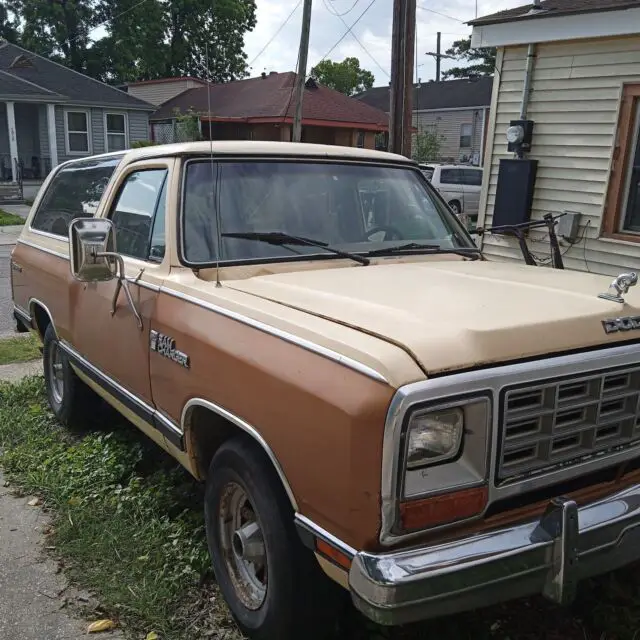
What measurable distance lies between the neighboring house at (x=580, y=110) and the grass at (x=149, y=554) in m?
5.58

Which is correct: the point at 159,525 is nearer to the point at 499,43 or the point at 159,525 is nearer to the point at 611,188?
the point at 611,188

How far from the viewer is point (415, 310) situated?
2375 mm

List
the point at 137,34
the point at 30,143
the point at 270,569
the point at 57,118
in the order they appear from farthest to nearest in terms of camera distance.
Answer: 1. the point at 137,34
2. the point at 30,143
3. the point at 57,118
4. the point at 270,569

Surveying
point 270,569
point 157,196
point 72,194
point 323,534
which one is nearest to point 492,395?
point 323,534

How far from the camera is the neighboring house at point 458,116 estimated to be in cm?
3388

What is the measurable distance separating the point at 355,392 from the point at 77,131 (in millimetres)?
27410

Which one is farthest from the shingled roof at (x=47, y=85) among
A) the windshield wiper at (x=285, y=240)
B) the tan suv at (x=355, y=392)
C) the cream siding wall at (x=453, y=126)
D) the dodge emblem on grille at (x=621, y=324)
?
the dodge emblem on grille at (x=621, y=324)

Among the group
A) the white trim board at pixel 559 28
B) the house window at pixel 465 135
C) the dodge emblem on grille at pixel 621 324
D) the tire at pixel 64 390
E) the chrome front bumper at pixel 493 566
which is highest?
the white trim board at pixel 559 28

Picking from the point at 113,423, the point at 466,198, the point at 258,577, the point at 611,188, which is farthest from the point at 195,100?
the point at 258,577

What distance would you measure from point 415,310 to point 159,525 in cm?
190

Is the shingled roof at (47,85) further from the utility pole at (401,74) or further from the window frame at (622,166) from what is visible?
the window frame at (622,166)

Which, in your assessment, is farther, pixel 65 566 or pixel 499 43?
pixel 499 43

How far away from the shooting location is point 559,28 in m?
7.80

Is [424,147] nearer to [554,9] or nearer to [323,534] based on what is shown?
[554,9]
